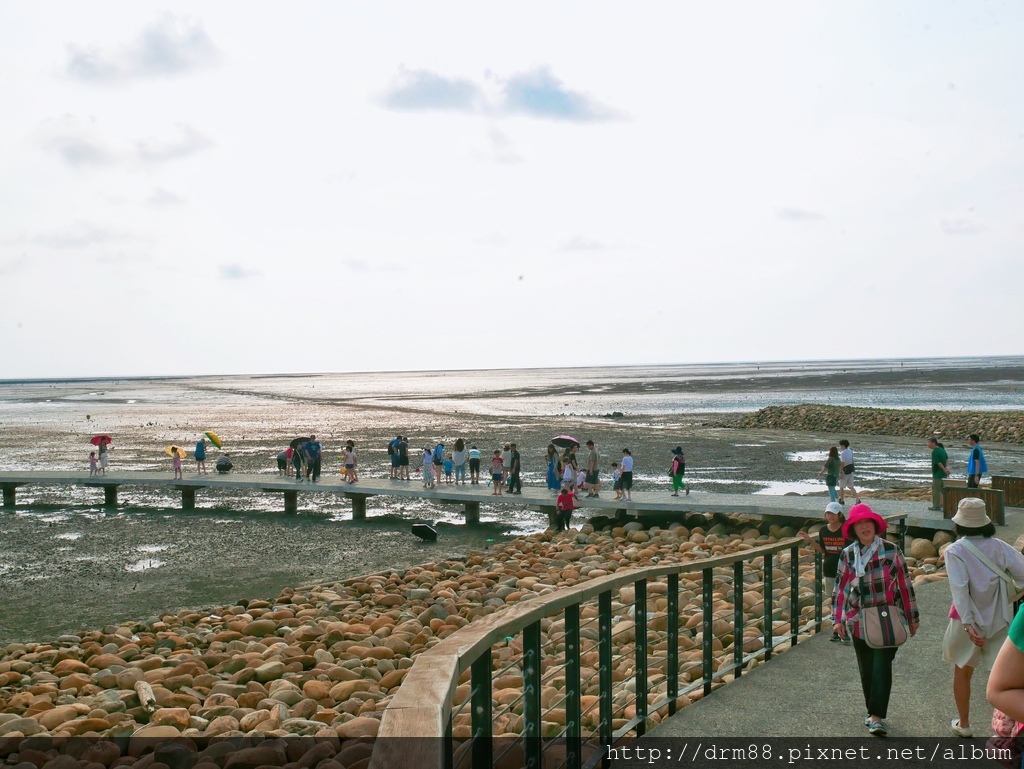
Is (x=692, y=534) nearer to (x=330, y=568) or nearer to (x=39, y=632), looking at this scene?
(x=330, y=568)

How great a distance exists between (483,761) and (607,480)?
85.1ft

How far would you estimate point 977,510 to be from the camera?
17.4 ft

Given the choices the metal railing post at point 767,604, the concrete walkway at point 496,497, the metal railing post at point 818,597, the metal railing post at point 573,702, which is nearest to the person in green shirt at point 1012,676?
the metal railing post at point 573,702

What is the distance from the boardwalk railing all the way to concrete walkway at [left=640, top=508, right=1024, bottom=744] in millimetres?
246

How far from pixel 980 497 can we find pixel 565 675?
39.6ft

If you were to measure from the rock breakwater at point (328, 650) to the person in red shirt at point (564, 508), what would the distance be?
8.16 feet

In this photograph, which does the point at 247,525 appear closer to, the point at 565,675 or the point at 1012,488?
the point at 1012,488

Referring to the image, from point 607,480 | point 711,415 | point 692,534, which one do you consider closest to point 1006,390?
point 711,415

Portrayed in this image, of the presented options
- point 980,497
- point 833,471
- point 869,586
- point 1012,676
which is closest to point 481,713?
point 1012,676

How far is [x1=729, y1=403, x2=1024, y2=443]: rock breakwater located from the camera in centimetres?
4608

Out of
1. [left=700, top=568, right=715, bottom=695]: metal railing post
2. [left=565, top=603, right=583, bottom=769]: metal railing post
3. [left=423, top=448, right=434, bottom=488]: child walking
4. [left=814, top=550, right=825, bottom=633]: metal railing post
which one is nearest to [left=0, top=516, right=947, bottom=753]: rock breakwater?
[left=565, top=603, right=583, bottom=769]: metal railing post

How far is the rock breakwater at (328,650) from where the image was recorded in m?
8.05

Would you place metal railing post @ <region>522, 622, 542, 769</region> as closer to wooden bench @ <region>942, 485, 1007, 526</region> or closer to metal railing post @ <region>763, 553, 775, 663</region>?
metal railing post @ <region>763, 553, 775, 663</region>

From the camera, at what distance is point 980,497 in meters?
15.3
